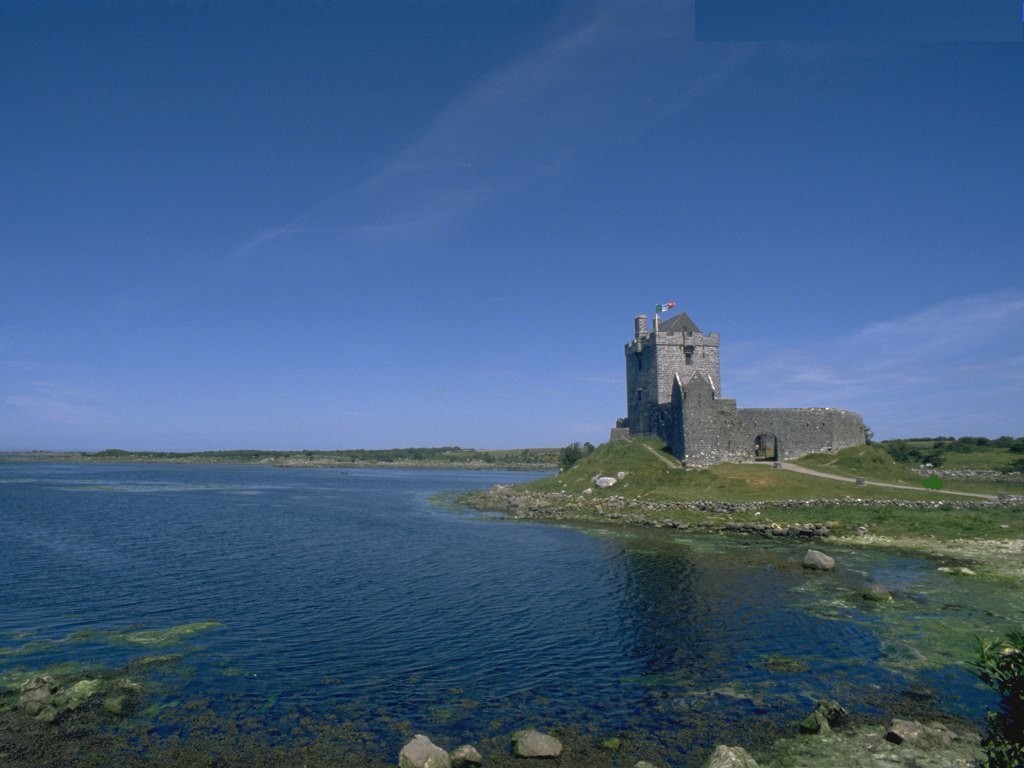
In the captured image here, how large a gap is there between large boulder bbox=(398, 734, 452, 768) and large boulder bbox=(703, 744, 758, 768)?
5.14 meters

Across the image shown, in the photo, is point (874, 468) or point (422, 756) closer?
point (422, 756)

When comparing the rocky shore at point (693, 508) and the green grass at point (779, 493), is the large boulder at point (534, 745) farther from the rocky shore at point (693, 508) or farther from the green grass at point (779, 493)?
the green grass at point (779, 493)

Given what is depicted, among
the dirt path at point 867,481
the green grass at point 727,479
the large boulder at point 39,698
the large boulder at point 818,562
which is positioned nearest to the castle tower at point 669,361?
the green grass at point 727,479

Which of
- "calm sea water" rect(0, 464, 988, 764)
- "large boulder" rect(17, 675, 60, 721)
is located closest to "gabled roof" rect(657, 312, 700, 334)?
"calm sea water" rect(0, 464, 988, 764)

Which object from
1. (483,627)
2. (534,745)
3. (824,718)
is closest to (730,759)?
(824,718)

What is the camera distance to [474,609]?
25859 mm

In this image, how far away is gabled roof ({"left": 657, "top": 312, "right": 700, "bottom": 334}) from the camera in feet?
209

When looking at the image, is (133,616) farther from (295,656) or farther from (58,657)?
(295,656)

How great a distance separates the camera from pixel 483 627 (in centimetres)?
2339

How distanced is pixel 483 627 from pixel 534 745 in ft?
31.3

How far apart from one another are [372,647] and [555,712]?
292 inches

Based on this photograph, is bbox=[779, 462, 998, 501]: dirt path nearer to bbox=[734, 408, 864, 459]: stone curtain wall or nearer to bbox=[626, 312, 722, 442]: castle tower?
bbox=[734, 408, 864, 459]: stone curtain wall

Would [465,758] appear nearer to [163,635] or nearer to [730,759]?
[730,759]

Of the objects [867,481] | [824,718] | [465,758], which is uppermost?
[867,481]
